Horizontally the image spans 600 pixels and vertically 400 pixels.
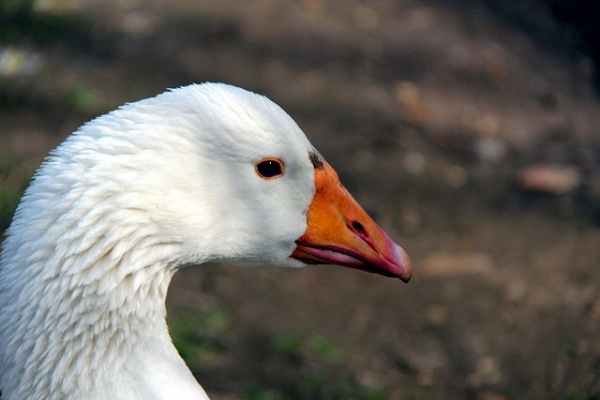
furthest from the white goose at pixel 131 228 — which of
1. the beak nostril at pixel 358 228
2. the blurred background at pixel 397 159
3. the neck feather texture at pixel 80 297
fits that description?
the blurred background at pixel 397 159

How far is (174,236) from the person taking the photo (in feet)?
8.55

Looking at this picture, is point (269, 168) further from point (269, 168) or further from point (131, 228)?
point (131, 228)

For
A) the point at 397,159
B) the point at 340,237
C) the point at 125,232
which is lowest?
the point at 397,159

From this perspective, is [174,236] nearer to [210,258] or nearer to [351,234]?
[210,258]

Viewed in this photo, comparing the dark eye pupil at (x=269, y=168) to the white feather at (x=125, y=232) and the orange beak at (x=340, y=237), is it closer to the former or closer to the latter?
the white feather at (x=125, y=232)

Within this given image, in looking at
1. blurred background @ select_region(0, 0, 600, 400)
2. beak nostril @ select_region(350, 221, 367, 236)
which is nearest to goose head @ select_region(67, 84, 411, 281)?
beak nostril @ select_region(350, 221, 367, 236)

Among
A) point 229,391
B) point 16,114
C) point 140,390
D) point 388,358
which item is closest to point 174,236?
point 140,390

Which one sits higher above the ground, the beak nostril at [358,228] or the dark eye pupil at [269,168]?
the dark eye pupil at [269,168]

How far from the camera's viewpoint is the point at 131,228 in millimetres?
2506

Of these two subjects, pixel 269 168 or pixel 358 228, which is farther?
pixel 358 228

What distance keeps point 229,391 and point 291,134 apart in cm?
196

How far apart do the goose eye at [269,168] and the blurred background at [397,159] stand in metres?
1.57

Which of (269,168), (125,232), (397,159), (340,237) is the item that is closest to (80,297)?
(125,232)

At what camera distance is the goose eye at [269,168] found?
275cm
